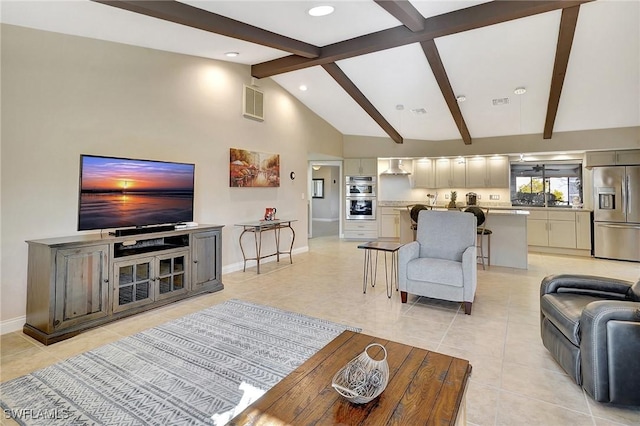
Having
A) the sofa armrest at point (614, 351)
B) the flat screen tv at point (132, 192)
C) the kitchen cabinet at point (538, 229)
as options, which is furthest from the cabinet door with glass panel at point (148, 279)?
the kitchen cabinet at point (538, 229)

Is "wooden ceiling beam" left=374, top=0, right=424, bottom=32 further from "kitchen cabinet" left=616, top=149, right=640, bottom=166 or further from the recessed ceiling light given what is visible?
"kitchen cabinet" left=616, top=149, right=640, bottom=166

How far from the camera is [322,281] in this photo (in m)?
4.61

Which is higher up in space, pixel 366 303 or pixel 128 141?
pixel 128 141

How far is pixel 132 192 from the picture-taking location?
350 cm

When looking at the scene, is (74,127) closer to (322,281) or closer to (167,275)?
(167,275)

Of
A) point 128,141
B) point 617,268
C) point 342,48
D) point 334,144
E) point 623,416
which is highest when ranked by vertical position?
point 342,48

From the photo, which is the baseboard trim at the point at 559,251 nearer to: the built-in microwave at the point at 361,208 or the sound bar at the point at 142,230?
the built-in microwave at the point at 361,208

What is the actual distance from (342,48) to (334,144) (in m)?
3.59

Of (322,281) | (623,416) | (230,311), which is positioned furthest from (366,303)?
(623,416)

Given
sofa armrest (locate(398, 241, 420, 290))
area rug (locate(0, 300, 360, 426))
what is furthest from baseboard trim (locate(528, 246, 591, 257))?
area rug (locate(0, 300, 360, 426))

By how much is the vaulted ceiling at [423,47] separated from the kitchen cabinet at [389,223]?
2.52 metres

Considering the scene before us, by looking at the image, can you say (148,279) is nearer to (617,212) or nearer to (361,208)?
(361,208)

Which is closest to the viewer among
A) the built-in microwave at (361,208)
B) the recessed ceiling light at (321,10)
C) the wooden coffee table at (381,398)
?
the wooden coffee table at (381,398)

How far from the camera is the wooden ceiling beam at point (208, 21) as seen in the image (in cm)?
285
